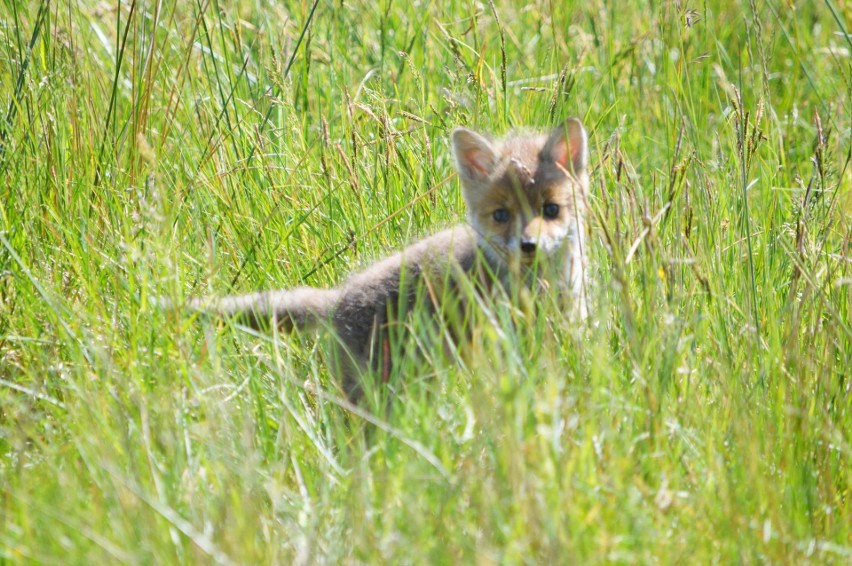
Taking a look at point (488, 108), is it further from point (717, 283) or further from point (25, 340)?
point (25, 340)

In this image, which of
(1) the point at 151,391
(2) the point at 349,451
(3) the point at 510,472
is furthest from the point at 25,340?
(3) the point at 510,472

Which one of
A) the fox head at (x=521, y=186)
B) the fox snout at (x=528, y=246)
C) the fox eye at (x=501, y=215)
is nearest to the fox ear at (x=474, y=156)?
the fox head at (x=521, y=186)

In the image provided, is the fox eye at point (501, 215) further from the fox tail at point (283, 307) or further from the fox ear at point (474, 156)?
the fox tail at point (283, 307)

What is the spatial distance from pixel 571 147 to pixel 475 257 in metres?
0.62

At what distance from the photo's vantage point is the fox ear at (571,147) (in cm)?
396

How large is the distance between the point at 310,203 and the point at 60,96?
108 cm

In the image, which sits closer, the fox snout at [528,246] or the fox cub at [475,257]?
the fox cub at [475,257]

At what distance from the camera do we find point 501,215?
4168 mm

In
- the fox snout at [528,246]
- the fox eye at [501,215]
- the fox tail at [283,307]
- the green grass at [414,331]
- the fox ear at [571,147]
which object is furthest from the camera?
the fox eye at [501,215]

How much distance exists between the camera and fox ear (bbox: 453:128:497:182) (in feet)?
13.2

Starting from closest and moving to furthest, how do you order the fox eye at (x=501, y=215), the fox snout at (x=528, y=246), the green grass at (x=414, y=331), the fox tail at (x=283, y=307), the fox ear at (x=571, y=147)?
the green grass at (x=414, y=331), the fox tail at (x=283, y=307), the fox snout at (x=528, y=246), the fox ear at (x=571, y=147), the fox eye at (x=501, y=215)

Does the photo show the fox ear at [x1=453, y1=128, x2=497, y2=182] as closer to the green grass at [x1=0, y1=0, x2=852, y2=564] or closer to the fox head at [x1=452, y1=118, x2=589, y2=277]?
the fox head at [x1=452, y1=118, x2=589, y2=277]

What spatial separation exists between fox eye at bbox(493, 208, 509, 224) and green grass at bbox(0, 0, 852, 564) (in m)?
0.14

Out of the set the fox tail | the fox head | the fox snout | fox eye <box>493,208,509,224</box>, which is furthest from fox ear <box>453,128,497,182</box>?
the fox tail
